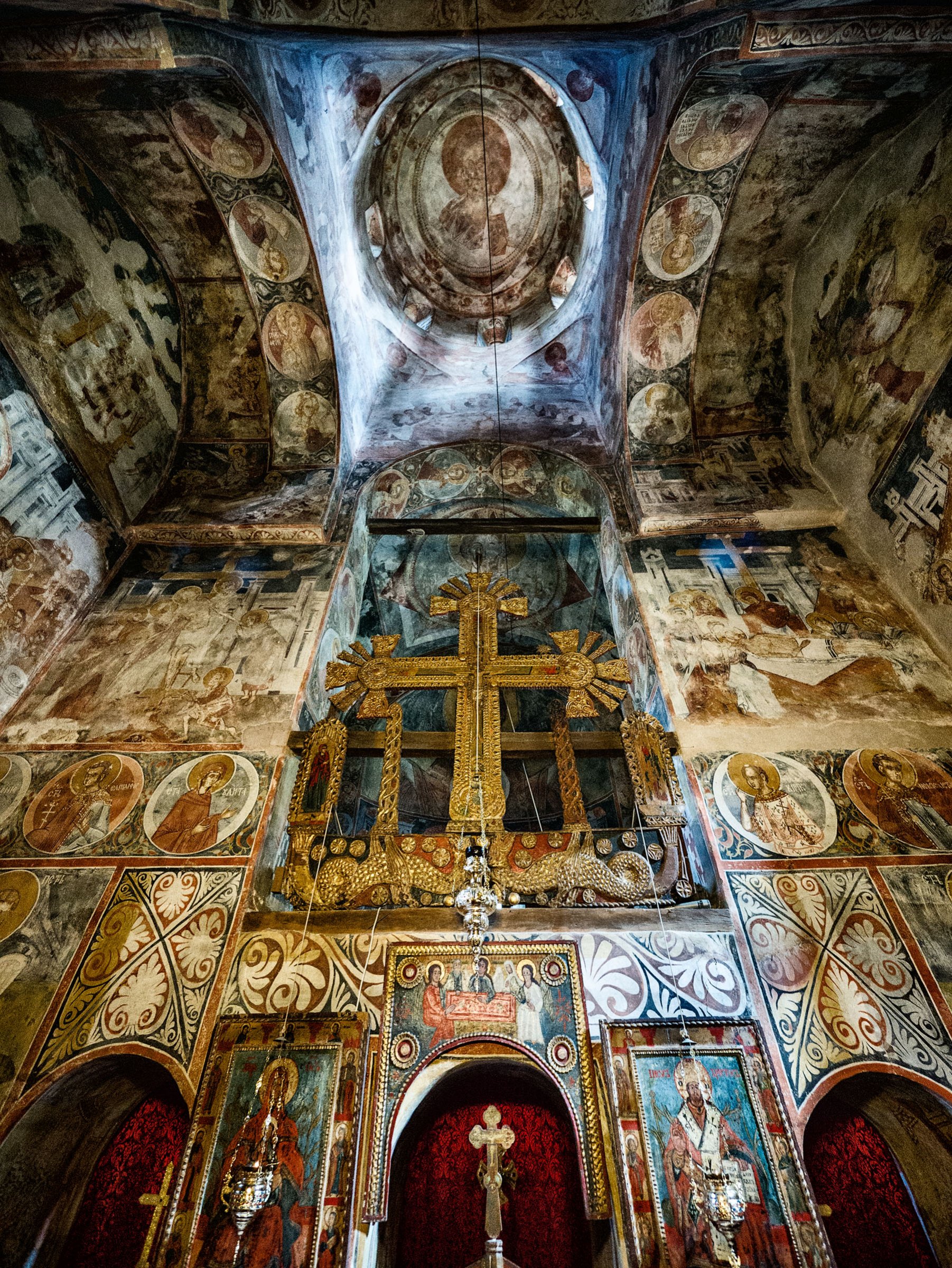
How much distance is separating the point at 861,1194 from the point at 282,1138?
4.09 meters

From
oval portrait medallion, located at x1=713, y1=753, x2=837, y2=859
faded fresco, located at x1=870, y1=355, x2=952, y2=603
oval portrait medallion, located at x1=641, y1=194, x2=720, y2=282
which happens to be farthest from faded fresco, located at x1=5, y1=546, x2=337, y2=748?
faded fresco, located at x1=870, y1=355, x2=952, y2=603

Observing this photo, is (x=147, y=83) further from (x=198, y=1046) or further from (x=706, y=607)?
(x=198, y=1046)

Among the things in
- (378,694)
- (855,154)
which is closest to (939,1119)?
(378,694)

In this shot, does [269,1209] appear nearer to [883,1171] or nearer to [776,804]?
[883,1171]

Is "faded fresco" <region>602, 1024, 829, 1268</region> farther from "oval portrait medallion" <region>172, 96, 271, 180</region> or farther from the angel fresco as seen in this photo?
"oval portrait medallion" <region>172, 96, 271, 180</region>

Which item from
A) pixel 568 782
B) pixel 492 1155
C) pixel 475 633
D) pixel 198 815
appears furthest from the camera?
pixel 475 633

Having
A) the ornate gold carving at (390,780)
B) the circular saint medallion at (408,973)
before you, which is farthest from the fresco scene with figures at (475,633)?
the ornate gold carving at (390,780)

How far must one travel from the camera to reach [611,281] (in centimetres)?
909

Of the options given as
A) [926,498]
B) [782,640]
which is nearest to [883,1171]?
[782,640]

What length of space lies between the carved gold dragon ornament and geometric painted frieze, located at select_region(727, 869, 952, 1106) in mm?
957

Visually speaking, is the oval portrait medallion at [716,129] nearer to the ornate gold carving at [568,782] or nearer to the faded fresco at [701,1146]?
the ornate gold carving at [568,782]

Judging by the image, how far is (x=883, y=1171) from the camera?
4445 mm

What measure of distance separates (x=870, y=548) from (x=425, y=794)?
7.58m

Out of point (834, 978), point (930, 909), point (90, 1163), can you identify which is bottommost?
point (90, 1163)
